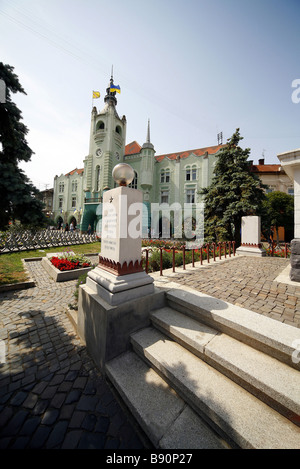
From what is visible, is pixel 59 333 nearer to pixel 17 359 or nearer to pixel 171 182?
pixel 17 359

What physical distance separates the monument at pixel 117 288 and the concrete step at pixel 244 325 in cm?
54

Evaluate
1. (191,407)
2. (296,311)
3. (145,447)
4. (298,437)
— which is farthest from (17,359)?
(296,311)

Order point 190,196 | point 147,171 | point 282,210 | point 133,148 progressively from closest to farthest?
point 282,210
point 190,196
point 147,171
point 133,148

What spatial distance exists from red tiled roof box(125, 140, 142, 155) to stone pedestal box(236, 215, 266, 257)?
25250 mm

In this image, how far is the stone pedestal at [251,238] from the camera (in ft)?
29.6

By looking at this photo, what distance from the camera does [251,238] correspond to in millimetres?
9500

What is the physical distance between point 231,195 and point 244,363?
43.9ft

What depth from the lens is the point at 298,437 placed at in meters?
1.39

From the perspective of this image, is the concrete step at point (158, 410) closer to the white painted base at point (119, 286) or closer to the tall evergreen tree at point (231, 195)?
the white painted base at point (119, 286)

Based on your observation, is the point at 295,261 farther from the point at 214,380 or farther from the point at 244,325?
the point at 214,380

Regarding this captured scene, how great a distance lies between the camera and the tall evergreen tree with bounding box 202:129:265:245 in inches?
509

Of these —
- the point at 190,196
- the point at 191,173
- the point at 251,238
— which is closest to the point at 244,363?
the point at 251,238
